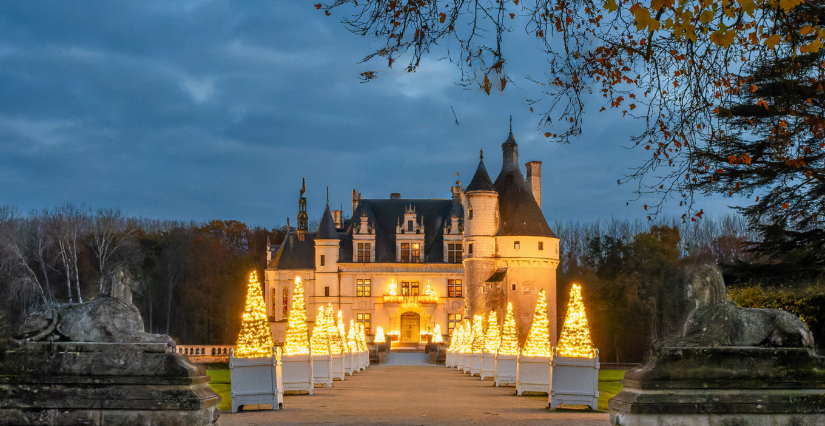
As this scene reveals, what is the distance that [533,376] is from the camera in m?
17.0

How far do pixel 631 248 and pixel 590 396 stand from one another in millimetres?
44977

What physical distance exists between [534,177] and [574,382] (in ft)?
123

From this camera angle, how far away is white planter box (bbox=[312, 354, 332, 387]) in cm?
1994

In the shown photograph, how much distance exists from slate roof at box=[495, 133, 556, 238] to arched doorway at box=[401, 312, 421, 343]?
11837 mm

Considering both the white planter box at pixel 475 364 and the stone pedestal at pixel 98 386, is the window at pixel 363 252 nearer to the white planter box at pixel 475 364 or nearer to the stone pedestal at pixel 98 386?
the white planter box at pixel 475 364

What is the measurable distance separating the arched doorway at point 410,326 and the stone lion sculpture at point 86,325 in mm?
47606

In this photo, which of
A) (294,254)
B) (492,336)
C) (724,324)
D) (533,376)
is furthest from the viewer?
(294,254)

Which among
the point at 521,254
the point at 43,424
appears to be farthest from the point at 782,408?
the point at 521,254

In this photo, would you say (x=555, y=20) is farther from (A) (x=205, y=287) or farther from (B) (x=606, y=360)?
(A) (x=205, y=287)

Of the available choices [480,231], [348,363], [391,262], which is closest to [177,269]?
[391,262]

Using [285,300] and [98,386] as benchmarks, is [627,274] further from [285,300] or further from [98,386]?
[98,386]

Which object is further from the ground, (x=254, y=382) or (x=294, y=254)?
(x=294, y=254)

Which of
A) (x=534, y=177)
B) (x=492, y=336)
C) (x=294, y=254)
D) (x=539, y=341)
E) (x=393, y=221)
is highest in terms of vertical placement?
(x=534, y=177)

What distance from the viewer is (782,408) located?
7195 mm
